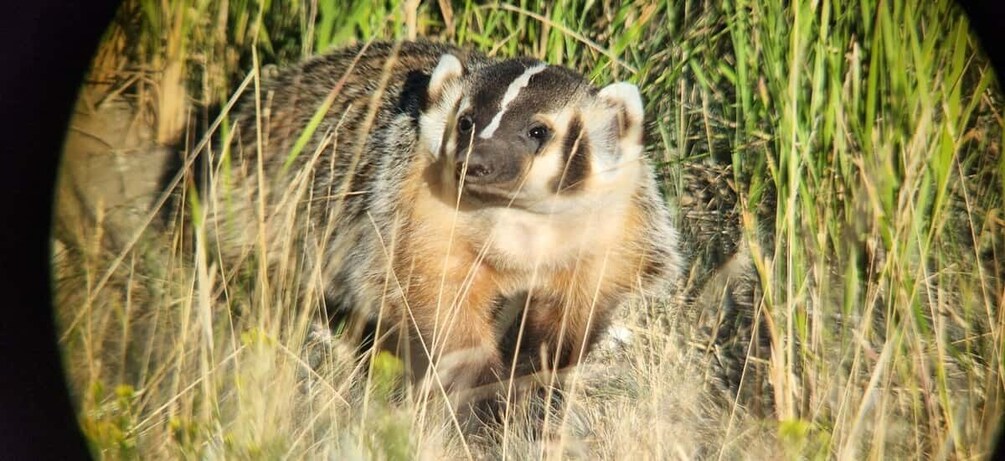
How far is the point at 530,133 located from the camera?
271cm

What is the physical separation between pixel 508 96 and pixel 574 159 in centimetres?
Answer: 24

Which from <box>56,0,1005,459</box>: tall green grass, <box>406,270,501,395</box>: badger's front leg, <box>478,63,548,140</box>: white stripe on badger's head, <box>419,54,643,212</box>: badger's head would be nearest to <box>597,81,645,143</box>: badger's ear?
<box>419,54,643,212</box>: badger's head

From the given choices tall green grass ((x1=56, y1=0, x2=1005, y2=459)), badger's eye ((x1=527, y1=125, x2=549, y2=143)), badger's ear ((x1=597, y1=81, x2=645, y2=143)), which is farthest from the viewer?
badger's ear ((x1=597, y1=81, x2=645, y2=143))

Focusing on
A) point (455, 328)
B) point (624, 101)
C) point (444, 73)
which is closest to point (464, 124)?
point (444, 73)

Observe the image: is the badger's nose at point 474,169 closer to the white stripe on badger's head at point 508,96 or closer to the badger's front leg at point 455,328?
the white stripe on badger's head at point 508,96

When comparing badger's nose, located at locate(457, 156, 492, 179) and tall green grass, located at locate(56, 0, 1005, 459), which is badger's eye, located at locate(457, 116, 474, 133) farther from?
tall green grass, located at locate(56, 0, 1005, 459)

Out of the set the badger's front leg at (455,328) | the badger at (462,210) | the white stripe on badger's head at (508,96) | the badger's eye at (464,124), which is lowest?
the badger's front leg at (455,328)

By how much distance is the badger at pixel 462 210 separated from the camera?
277 centimetres

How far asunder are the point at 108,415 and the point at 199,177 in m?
0.89

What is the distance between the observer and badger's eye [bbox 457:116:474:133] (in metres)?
2.73

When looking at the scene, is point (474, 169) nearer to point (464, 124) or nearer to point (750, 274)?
point (464, 124)

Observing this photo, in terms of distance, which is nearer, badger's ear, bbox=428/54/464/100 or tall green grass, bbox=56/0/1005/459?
tall green grass, bbox=56/0/1005/459

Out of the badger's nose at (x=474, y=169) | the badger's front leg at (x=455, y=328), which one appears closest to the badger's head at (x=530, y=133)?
the badger's nose at (x=474, y=169)

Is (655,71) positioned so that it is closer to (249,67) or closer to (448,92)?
(448,92)
